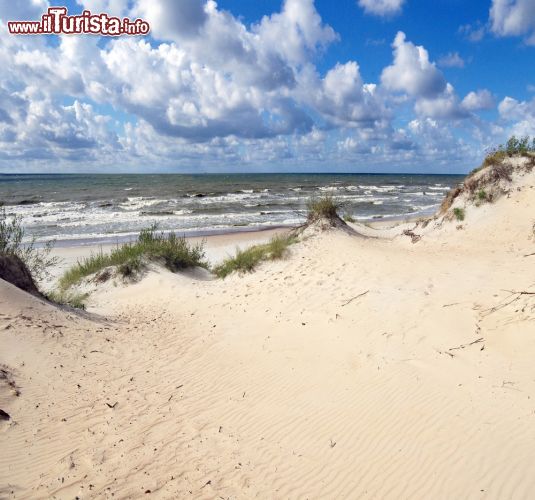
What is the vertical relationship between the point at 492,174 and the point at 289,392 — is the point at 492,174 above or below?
above

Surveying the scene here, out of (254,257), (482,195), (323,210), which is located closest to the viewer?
(254,257)

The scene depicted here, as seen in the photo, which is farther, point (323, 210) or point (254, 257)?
point (323, 210)

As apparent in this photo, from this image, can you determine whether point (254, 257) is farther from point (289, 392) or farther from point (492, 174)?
point (492, 174)

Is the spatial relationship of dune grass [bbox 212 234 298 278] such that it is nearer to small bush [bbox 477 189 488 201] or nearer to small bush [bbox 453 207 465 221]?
small bush [bbox 453 207 465 221]

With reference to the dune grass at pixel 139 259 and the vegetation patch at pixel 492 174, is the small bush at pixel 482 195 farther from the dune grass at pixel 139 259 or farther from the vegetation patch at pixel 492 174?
the dune grass at pixel 139 259

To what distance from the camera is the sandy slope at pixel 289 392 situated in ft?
11.4

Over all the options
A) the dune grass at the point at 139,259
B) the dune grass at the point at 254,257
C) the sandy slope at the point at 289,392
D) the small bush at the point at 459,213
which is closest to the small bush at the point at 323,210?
the dune grass at the point at 254,257

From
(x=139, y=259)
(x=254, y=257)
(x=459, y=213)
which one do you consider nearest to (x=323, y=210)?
(x=254, y=257)

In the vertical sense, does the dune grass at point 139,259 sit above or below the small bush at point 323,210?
below

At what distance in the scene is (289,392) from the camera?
4.95 m

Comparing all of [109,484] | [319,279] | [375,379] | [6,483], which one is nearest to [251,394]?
[375,379]

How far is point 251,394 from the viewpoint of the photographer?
4.99 metres

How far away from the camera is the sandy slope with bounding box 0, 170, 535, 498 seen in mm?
3469

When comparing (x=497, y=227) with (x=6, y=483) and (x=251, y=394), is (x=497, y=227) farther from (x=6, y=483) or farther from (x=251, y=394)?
(x=6, y=483)
